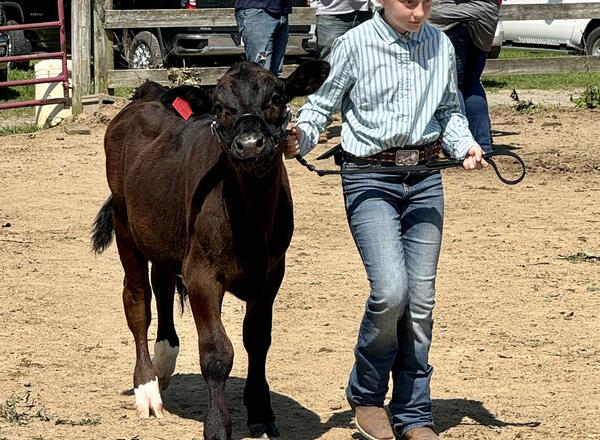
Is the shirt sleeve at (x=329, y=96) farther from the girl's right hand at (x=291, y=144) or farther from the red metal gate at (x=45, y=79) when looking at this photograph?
the red metal gate at (x=45, y=79)

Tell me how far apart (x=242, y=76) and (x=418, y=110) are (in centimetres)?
75

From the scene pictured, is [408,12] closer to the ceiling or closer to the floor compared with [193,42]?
closer to the ceiling

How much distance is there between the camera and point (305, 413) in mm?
5969

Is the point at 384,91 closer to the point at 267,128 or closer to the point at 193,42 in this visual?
the point at 267,128

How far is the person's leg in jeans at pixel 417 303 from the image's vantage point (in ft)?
17.3

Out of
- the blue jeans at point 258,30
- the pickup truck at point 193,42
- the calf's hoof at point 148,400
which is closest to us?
the calf's hoof at point 148,400

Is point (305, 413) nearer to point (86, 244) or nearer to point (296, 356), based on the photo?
point (296, 356)

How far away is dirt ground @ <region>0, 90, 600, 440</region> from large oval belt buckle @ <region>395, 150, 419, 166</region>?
126 centimetres

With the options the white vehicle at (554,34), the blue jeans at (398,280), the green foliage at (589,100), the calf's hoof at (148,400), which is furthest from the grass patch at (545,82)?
the blue jeans at (398,280)

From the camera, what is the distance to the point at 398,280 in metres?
5.11

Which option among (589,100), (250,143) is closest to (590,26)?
(589,100)

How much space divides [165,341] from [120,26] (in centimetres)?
965

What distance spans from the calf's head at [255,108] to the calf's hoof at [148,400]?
5.33ft

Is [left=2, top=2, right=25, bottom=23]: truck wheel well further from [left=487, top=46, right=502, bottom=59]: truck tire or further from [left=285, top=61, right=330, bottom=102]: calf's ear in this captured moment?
[left=285, top=61, right=330, bottom=102]: calf's ear
